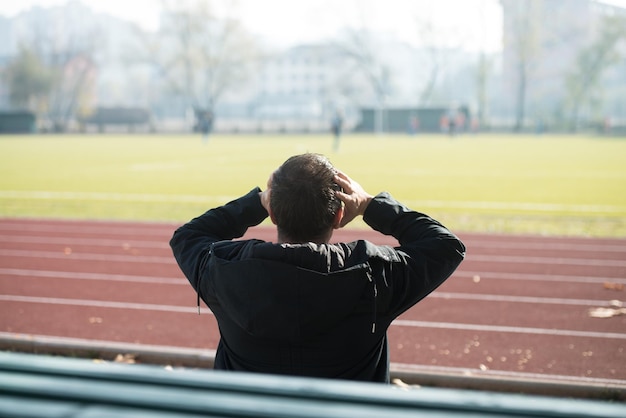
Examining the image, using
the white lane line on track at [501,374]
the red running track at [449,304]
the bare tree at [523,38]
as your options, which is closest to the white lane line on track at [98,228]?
the red running track at [449,304]

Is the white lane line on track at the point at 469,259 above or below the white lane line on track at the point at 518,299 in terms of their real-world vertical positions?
below

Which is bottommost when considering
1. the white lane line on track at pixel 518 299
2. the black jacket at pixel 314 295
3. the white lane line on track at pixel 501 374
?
the white lane line on track at pixel 518 299

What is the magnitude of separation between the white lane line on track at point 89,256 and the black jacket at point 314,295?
5.97m

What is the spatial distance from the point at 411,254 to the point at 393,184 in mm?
15554

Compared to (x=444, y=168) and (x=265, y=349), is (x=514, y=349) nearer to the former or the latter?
(x=265, y=349)

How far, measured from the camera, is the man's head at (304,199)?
2.02 metres

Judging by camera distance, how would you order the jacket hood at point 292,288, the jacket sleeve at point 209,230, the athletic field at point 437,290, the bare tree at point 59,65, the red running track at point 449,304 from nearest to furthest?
the jacket hood at point 292,288 → the jacket sleeve at point 209,230 → the athletic field at point 437,290 → the red running track at point 449,304 → the bare tree at point 59,65

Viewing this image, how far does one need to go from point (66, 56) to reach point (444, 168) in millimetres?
53667

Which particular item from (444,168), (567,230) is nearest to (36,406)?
(567,230)

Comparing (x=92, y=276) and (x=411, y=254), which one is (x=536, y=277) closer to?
(x=92, y=276)

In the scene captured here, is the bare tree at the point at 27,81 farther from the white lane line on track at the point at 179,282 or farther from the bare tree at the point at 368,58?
the white lane line on track at the point at 179,282

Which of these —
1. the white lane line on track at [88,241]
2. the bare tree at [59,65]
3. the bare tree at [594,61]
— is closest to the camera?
the white lane line on track at [88,241]

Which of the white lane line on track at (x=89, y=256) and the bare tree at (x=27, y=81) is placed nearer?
the white lane line on track at (x=89, y=256)

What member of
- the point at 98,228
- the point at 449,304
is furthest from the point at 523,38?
the point at 449,304
